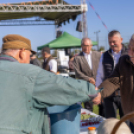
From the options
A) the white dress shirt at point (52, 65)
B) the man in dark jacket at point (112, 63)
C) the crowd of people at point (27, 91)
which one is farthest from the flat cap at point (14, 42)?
the white dress shirt at point (52, 65)

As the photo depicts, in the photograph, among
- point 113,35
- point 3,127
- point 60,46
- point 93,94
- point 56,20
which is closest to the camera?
point 3,127

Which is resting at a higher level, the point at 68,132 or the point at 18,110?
the point at 18,110

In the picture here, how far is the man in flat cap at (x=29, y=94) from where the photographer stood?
4.39ft

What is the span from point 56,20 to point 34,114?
83.1 feet

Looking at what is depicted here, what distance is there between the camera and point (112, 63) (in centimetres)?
311

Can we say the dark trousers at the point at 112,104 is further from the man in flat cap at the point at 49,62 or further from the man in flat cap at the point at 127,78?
the man in flat cap at the point at 49,62

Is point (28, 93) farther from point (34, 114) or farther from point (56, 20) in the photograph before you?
point (56, 20)

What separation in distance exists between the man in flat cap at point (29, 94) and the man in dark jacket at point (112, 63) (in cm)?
167

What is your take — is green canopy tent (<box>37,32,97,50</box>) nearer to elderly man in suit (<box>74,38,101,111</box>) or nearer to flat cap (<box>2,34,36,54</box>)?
elderly man in suit (<box>74,38,101,111</box>)

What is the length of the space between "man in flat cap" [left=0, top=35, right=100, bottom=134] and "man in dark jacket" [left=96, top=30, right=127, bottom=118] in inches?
65.7

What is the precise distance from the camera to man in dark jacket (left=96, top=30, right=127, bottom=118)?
10.00 ft

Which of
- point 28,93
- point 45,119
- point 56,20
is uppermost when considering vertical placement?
point 56,20

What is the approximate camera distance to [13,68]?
1.37 meters

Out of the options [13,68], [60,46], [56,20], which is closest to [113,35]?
[13,68]
